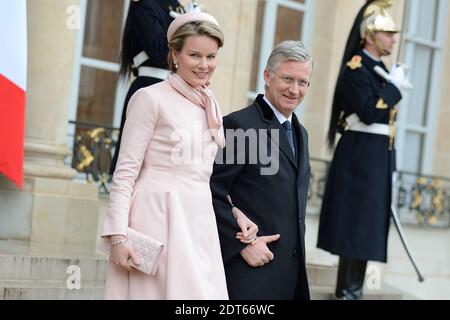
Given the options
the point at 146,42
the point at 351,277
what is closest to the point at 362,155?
the point at 351,277

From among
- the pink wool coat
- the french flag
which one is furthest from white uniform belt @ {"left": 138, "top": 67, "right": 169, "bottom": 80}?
the pink wool coat

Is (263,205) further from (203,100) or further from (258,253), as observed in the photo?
(203,100)

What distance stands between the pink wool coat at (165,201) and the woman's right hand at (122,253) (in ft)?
0.10

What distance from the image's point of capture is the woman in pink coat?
11.0 feet

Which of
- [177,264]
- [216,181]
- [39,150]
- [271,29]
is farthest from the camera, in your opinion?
[271,29]

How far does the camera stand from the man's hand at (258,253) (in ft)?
12.1

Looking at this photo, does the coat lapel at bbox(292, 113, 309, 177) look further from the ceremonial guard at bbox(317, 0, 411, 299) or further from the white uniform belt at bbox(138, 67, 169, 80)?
the ceremonial guard at bbox(317, 0, 411, 299)

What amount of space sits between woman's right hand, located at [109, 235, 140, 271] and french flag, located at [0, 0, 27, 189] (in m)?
2.97

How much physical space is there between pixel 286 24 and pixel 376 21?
3.01 m

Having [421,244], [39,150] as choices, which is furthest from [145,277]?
[421,244]

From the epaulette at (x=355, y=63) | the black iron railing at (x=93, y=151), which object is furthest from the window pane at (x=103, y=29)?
the epaulette at (x=355, y=63)

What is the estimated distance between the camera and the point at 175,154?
11.3 feet

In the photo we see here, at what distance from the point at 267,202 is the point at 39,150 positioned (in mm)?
3336

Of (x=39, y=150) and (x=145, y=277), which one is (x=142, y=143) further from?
(x=39, y=150)
